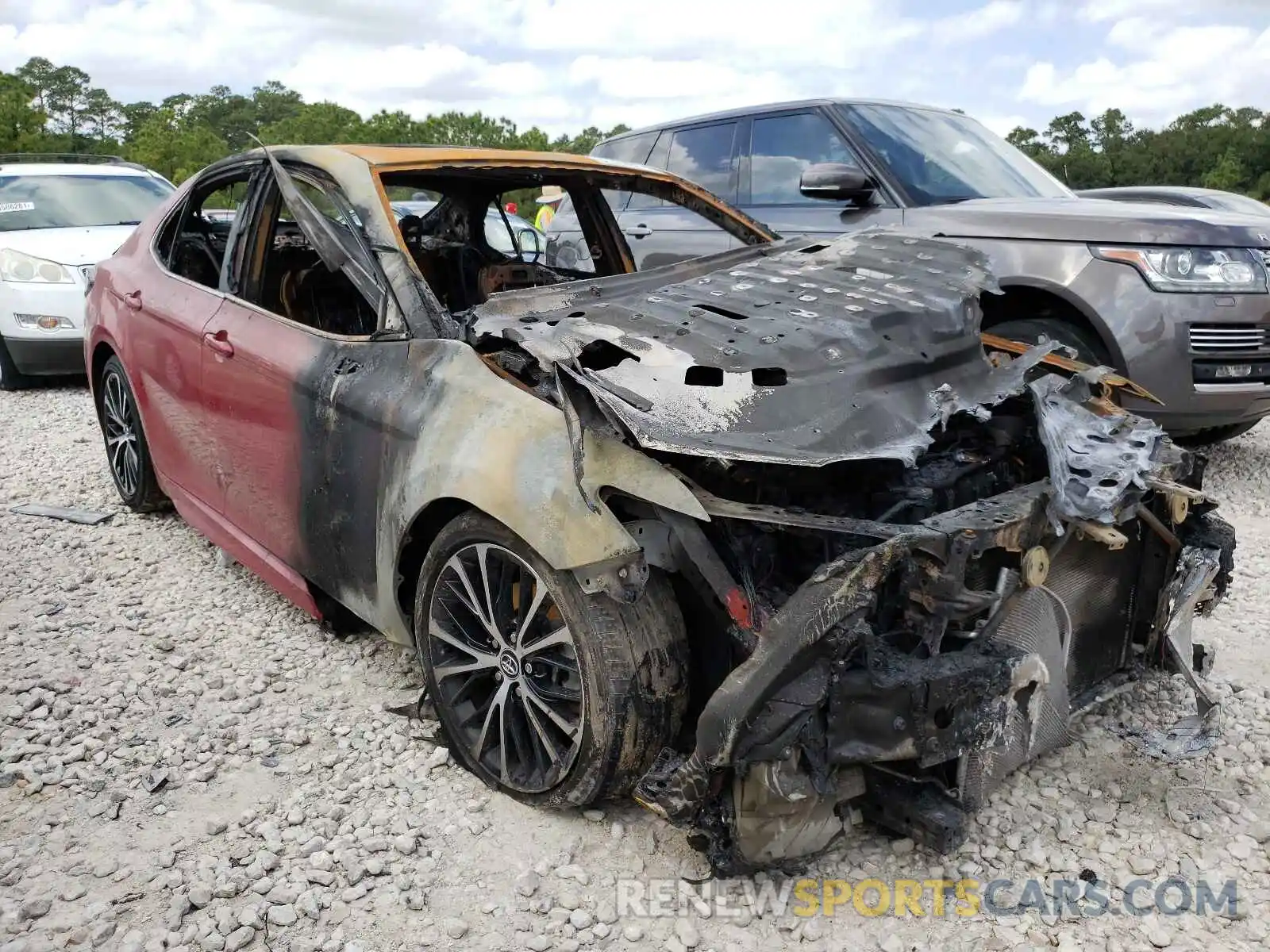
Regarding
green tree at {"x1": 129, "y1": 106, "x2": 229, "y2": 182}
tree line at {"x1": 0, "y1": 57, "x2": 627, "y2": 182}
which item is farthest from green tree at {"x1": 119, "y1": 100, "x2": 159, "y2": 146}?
green tree at {"x1": 129, "y1": 106, "x2": 229, "y2": 182}

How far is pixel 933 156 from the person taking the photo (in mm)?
5395

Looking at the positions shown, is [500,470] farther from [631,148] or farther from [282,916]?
[631,148]

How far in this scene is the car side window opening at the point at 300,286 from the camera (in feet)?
11.5

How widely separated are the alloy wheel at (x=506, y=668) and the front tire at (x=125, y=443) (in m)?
2.39

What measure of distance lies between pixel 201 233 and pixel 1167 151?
45.9 metres

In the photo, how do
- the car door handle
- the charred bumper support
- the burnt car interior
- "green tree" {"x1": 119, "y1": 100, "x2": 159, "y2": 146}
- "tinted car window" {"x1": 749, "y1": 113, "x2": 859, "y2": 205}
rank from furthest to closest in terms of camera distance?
"green tree" {"x1": 119, "y1": 100, "x2": 159, "y2": 146}, "tinted car window" {"x1": 749, "y1": 113, "x2": 859, "y2": 205}, the burnt car interior, the car door handle, the charred bumper support

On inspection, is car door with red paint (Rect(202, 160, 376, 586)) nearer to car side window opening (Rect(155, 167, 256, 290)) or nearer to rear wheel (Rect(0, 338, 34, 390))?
car side window opening (Rect(155, 167, 256, 290))

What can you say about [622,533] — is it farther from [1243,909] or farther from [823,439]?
[1243,909]

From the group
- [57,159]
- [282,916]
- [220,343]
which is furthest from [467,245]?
[57,159]

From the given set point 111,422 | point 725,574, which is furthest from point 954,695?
point 111,422

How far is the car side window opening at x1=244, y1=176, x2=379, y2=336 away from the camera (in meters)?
3.50

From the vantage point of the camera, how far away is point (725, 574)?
2.21 m

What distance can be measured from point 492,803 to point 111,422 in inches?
128

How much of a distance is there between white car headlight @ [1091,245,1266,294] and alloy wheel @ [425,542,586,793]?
3462 millimetres
